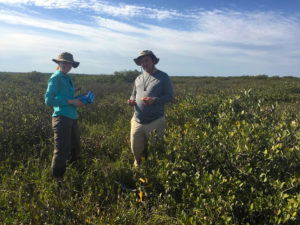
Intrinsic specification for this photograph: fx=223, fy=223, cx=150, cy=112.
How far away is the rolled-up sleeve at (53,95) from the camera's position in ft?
9.67

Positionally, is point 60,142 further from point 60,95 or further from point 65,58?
point 65,58

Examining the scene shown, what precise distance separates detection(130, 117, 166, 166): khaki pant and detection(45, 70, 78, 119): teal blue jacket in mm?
926

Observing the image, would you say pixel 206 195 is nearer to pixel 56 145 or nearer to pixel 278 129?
pixel 278 129

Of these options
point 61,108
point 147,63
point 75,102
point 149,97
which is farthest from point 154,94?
point 61,108

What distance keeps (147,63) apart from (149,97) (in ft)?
1.77

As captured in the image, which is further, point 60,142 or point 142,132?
point 142,132

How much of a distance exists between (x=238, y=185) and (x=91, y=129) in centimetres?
394

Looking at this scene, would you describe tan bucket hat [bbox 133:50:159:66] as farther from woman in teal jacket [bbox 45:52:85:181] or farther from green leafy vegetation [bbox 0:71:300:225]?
green leafy vegetation [bbox 0:71:300:225]

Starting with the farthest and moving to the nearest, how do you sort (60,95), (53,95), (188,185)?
1. (60,95)
2. (53,95)
3. (188,185)

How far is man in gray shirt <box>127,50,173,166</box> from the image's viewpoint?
3221 millimetres

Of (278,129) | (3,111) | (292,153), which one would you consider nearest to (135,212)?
(292,153)

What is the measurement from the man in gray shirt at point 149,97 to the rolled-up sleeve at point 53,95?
3.29ft

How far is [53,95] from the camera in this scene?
9.81ft

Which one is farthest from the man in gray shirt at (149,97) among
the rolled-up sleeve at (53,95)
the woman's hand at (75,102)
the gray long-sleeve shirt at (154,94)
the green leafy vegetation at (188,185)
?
the rolled-up sleeve at (53,95)
